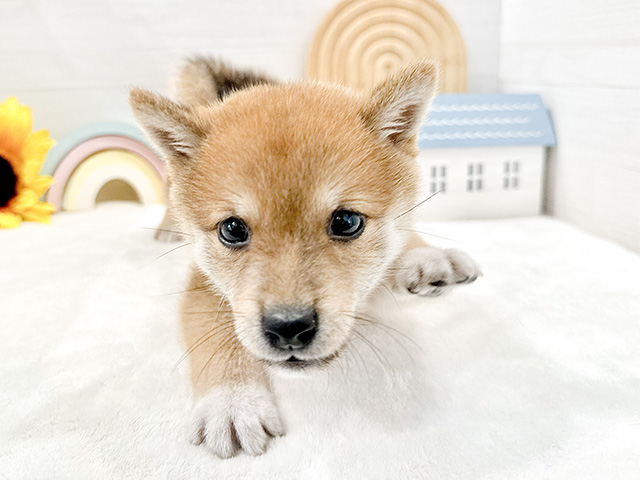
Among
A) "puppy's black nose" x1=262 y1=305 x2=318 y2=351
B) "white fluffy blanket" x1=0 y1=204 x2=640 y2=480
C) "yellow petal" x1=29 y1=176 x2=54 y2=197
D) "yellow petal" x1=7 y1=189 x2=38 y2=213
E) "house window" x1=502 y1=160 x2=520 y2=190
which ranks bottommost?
"white fluffy blanket" x1=0 y1=204 x2=640 y2=480

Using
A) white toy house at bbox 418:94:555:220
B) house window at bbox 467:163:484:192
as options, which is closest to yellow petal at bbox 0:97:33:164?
white toy house at bbox 418:94:555:220

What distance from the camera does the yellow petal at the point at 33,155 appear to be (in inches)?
51.9

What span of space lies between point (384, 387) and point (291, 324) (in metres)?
0.28

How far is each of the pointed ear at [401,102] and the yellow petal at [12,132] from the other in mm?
916

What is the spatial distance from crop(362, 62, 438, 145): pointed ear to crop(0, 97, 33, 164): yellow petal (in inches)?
36.1

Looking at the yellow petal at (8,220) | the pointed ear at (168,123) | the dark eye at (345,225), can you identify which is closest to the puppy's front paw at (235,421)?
the dark eye at (345,225)

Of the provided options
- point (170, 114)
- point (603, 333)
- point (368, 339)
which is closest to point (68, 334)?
point (170, 114)

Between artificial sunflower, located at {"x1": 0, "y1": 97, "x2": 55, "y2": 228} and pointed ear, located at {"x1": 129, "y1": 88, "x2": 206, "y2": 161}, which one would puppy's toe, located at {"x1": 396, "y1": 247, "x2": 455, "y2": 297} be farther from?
artificial sunflower, located at {"x1": 0, "y1": 97, "x2": 55, "y2": 228}

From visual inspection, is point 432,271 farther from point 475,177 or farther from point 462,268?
point 475,177

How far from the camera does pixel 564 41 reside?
179 cm

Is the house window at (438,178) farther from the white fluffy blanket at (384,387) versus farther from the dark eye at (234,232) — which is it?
the dark eye at (234,232)

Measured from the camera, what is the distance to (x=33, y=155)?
52.7 inches

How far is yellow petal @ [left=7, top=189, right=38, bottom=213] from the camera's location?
1308 millimetres

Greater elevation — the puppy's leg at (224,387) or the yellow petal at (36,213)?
the yellow petal at (36,213)
